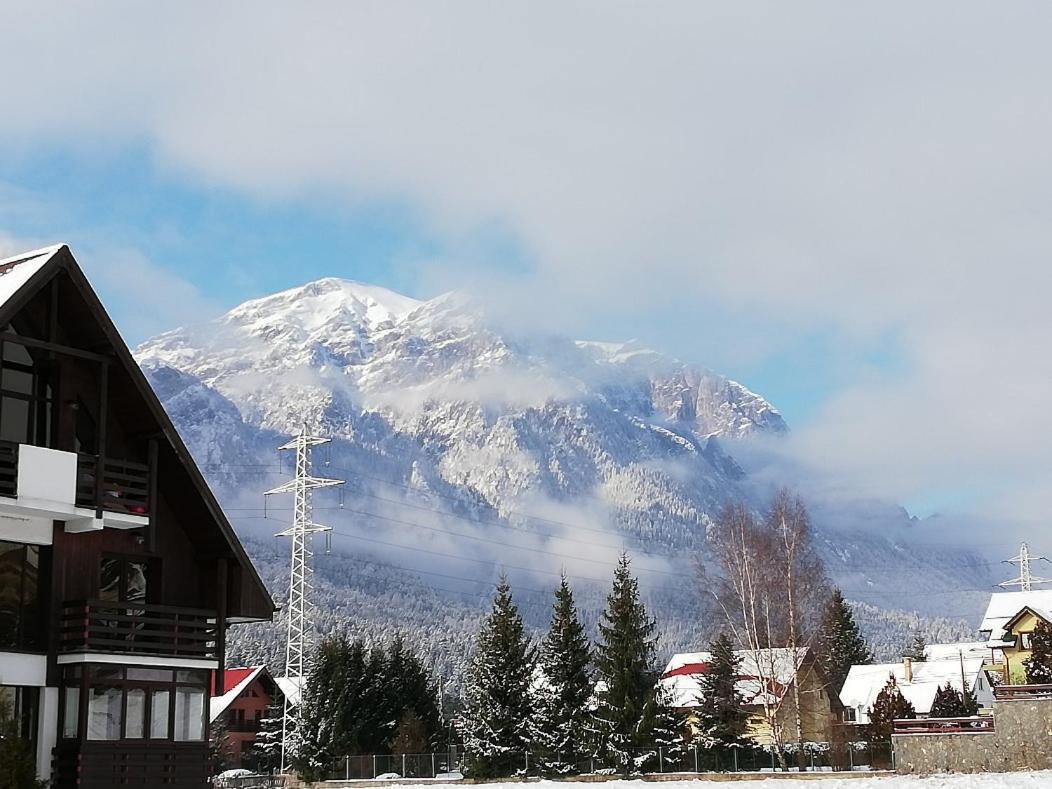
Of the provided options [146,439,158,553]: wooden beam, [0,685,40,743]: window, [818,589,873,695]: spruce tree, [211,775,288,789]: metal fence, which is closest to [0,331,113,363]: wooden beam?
[146,439,158,553]: wooden beam

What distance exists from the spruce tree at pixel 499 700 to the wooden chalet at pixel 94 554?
100ft

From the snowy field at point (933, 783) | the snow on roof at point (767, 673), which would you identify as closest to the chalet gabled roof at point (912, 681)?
the snow on roof at point (767, 673)

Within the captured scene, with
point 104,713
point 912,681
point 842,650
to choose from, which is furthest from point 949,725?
point 842,650

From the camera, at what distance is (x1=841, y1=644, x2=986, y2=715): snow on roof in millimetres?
92000

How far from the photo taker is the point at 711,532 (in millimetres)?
63719

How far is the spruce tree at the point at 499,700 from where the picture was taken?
59562 mm

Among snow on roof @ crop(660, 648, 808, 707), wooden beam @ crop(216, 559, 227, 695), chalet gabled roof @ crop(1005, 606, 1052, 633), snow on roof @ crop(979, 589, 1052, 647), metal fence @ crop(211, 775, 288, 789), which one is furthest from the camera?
snow on roof @ crop(979, 589, 1052, 647)

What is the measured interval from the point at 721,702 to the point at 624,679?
9639mm

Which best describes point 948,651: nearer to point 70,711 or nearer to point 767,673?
point 767,673

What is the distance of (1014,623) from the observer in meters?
75.1

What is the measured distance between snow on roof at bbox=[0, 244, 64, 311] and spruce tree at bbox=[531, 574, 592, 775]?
34622 millimetres

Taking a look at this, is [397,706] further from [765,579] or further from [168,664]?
[168,664]

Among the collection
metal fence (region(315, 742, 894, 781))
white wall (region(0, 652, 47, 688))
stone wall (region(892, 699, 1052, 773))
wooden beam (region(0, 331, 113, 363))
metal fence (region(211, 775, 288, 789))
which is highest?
wooden beam (region(0, 331, 113, 363))

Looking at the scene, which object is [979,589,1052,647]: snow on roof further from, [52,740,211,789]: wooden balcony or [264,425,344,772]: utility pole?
[52,740,211,789]: wooden balcony
